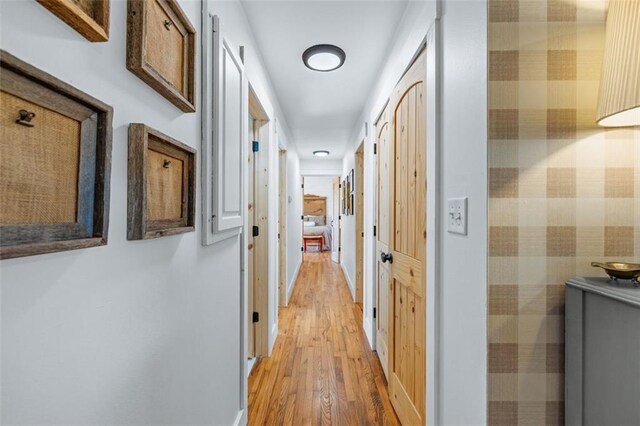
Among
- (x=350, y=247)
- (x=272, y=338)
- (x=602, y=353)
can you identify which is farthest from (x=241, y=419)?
(x=350, y=247)

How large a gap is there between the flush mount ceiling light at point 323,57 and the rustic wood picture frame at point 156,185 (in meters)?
1.45

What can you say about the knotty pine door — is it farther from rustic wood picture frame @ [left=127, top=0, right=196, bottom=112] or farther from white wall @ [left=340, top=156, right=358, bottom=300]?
white wall @ [left=340, top=156, right=358, bottom=300]

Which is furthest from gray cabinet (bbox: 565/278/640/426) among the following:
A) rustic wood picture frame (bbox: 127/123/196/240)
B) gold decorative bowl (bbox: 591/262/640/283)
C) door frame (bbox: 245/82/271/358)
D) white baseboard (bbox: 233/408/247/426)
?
door frame (bbox: 245/82/271/358)

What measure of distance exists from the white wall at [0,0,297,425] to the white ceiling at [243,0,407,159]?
0.85m

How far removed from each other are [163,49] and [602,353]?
136cm

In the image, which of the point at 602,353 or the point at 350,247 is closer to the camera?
the point at 602,353

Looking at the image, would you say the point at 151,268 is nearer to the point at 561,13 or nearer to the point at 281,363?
the point at 561,13

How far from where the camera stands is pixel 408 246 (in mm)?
1720

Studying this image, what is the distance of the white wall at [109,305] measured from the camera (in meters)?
0.46

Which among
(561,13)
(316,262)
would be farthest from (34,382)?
(316,262)

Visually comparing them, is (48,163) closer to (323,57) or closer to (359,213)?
(323,57)

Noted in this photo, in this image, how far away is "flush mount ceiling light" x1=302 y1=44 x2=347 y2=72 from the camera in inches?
81.8

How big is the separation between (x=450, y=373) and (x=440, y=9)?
141cm

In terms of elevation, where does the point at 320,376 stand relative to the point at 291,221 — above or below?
below
